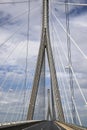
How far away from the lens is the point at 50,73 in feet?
152

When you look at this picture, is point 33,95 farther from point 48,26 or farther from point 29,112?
point 48,26

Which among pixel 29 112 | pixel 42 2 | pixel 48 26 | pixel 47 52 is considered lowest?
pixel 29 112

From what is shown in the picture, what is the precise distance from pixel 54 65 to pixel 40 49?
2.55m

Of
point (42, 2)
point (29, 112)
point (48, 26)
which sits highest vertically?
point (42, 2)

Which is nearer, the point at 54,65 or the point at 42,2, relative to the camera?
the point at 54,65

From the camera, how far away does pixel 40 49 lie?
44.9 m

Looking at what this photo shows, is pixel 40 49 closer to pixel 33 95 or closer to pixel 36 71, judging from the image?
pixel 36 71

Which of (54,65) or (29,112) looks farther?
(29,112)

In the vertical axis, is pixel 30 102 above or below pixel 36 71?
below

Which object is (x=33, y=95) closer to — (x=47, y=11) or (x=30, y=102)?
(x=30, y=102)

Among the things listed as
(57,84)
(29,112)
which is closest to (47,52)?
(57,84)

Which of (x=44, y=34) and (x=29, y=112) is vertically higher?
(x=44, y=34)

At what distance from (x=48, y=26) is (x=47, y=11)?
6.13 feet

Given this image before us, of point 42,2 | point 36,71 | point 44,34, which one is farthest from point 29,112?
point 42,2
